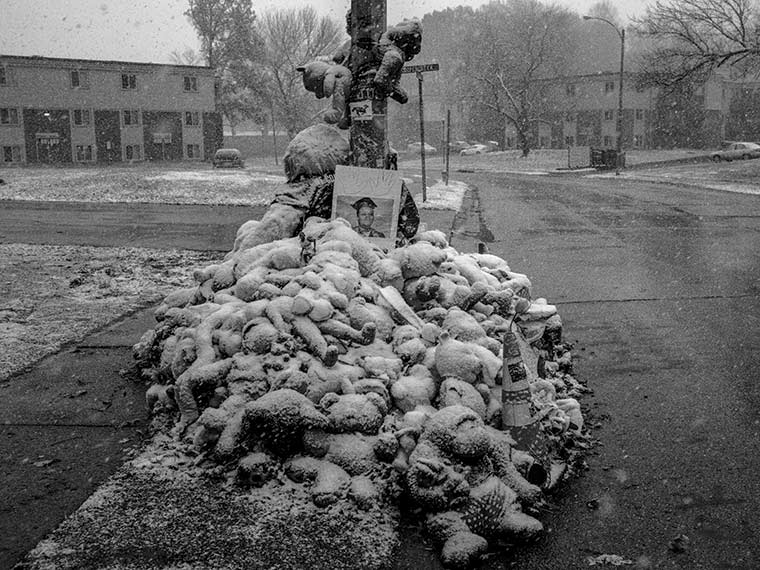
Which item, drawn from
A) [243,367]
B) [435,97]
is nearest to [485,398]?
[243,367]

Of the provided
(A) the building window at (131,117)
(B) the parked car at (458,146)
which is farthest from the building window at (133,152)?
(B) the parked car at (458,146)

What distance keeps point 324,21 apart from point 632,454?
62768 mm

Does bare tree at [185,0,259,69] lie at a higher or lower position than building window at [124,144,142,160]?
higher

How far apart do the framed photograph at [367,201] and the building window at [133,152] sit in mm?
53853

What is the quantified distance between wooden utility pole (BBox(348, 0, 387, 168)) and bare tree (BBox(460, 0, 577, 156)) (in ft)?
190

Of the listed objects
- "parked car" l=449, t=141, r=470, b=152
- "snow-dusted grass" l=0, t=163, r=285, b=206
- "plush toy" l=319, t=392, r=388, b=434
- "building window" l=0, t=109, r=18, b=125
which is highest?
"building window" l=0, t=109, r=18, b=125

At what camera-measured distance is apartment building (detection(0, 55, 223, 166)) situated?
1989 inches

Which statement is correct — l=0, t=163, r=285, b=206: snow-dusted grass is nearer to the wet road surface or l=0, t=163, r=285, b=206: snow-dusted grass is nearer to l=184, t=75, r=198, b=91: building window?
the wet road surface

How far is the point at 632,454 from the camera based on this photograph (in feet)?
13.5

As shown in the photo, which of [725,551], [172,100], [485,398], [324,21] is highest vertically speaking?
[324,21]

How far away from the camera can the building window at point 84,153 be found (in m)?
53.7

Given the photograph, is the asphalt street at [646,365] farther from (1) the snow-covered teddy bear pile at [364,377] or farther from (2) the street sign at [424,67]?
(2) the street sign at [424,67]

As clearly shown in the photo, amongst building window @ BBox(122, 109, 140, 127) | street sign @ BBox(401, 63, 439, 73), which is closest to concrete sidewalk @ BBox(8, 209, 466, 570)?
street sign @ BBox(401, 63, 439, 73)

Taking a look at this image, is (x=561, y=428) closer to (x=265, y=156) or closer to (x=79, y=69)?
(x=79, y=69)
